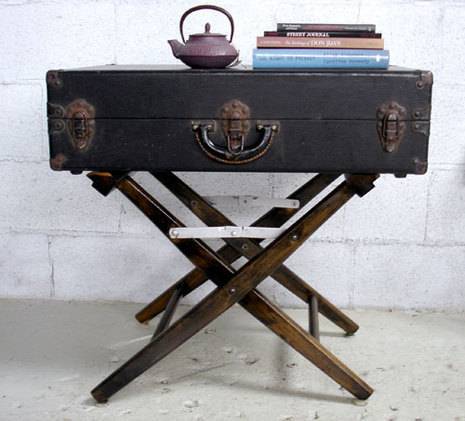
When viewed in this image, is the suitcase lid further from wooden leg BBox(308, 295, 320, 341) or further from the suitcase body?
wooden leg BBox(308, 295, 320, 341)

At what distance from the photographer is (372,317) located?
9.78ft

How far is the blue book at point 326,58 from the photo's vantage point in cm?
204

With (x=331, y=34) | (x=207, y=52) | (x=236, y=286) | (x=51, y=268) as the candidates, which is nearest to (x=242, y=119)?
(x=207, y=52)

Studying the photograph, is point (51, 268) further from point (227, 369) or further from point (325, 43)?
point (325, 43)

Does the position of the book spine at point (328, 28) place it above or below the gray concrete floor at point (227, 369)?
above

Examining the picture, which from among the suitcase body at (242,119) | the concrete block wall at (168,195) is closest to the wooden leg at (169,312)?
the concrete block wall at (168,195)

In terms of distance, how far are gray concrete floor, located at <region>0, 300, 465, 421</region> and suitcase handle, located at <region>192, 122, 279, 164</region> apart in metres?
0.73

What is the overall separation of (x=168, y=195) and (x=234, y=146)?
1.03 metres

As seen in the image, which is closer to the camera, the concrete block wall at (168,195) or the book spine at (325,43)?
the book spine at (325,43)

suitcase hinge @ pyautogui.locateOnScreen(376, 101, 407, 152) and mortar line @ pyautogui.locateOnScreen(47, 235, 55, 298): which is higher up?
suitcase hinge @ pyautogui.locateOnScreen(376, 101, 407, 152)

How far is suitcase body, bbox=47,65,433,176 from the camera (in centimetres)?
202

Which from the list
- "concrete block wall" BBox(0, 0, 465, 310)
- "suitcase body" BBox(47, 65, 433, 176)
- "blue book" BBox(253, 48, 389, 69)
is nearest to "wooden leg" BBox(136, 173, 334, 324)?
"concrete block wall" BBox(0, 0, 465, 310)

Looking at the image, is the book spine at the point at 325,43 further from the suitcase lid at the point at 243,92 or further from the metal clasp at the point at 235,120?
the metal clasp at the point at 235,120

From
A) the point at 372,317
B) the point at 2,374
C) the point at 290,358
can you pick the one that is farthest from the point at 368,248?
the point at 2,374
